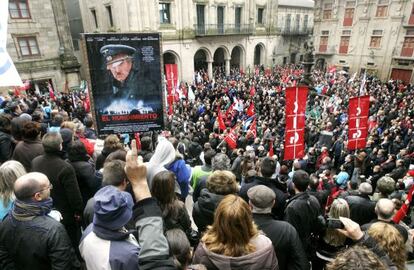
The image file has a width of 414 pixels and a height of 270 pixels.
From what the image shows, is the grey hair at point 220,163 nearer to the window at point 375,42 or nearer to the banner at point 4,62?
the banner at point 4,62

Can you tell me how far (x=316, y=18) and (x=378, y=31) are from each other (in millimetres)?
7571

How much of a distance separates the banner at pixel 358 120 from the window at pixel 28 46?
19.3 meters

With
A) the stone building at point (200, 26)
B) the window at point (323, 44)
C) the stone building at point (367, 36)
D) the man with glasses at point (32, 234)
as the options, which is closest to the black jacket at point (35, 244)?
the man with glasses at point (32, 234)

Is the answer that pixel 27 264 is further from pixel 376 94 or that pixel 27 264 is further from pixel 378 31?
pixel 378 31

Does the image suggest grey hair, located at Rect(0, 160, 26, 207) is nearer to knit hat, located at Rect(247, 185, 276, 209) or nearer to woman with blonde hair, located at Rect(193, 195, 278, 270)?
woman with blonde hair, located at Rect(193, 195, 278, 270)

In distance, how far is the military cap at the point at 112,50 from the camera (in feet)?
13.2

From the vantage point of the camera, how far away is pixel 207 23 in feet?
86.9

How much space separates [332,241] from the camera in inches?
121

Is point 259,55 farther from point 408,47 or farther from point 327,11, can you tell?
point 408,47

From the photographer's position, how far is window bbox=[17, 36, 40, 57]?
17.6 m

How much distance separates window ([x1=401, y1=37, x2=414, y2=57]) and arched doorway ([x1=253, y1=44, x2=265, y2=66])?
1378cm

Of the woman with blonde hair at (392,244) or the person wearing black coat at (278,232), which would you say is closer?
the woman with blonde hair at (392,244)

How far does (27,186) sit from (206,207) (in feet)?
5.74

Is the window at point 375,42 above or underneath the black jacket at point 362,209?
above
